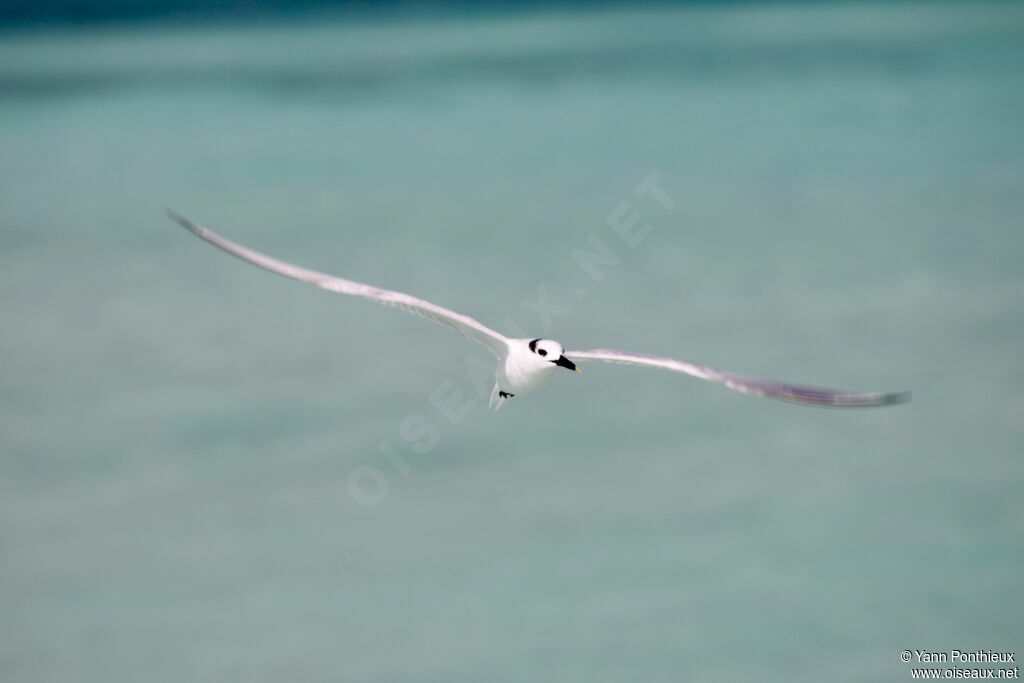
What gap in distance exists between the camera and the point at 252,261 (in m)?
13.7

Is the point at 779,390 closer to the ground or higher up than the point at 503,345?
closer to the ground

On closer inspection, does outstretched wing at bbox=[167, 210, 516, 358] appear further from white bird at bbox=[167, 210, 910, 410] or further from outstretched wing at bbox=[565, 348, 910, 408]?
outstretched wing at bbox=[565, 348, 910, 408]

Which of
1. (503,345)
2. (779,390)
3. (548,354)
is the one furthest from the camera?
(503,345)

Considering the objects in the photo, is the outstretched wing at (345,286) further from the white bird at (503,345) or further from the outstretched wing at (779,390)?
the outstretched wing at (779,390)

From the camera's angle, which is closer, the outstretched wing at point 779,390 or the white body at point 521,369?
the outstretched wing at point 779,390

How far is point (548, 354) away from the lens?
45.4 feet

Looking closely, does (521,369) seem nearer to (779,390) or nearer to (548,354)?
(548,354)

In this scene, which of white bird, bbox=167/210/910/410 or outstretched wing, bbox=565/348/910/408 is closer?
outstretched wing, bbox=565/348/910/408

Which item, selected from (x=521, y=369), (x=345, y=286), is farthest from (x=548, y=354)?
(x=345, y=286)

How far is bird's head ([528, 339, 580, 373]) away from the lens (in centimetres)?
1381

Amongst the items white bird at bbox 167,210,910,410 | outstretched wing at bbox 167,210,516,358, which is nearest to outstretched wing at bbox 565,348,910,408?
white bird at bbox 167,210,910,410

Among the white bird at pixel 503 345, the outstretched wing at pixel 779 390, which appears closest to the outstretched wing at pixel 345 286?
the white bird at pixel 503 345

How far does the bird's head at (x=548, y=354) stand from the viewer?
544 inches

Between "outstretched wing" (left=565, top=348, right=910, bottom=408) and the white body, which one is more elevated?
the white body
